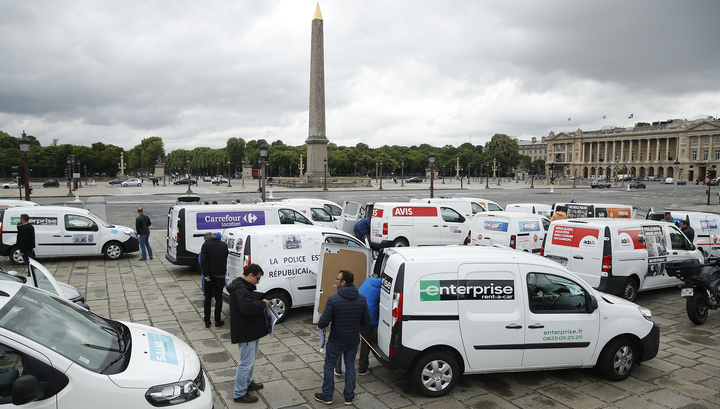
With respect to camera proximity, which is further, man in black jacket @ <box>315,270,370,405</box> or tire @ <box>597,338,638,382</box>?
tire @ <box>597,338,638,382</box>

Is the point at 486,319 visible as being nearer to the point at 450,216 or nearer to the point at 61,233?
the point at 450,216

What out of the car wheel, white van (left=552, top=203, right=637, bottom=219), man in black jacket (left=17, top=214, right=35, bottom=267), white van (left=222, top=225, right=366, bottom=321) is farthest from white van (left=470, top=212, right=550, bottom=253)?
the car wheel

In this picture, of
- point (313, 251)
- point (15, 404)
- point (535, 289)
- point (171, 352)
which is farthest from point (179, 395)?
point (313, 251)

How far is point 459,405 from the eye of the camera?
5.61 m

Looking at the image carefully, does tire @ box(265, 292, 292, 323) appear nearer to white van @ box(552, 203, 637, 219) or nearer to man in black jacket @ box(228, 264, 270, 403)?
man in black jacket @ box(228, 264, 270, 403)

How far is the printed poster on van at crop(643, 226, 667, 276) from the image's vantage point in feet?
33.8

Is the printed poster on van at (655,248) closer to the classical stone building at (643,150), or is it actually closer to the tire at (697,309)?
the tire at (697,309)

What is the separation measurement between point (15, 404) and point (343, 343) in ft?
10.5

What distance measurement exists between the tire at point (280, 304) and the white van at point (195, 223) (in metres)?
4.85

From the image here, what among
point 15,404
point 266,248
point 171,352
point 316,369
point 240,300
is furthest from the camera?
point 266,248

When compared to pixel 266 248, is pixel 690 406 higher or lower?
lower

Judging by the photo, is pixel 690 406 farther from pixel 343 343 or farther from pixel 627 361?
pixel 343 343

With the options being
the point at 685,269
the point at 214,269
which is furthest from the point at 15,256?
the point at 685,269

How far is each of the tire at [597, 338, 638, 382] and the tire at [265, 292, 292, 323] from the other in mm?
5510
